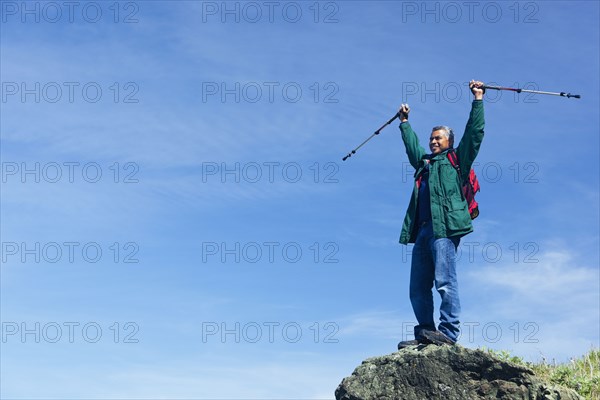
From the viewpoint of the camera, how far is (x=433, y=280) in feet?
39.4

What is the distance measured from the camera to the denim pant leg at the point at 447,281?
11.3 m

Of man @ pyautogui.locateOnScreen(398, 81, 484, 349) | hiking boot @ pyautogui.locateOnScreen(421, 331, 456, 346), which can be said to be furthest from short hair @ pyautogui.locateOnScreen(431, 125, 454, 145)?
hiking boot @ pyautogui.locateOnScreen(421, 331, 456, 346)

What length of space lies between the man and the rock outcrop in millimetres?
352

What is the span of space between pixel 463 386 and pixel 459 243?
2.28 m

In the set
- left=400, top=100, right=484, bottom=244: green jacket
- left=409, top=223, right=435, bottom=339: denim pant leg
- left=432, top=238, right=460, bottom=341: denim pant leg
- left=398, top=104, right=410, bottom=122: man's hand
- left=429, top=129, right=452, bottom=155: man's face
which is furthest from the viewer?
A: left=398, top=104, right=410, bottom=122: man's hand

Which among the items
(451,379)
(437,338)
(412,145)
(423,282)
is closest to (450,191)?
(412,145)

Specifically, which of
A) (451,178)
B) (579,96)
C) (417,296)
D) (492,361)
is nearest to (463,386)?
(492,361)

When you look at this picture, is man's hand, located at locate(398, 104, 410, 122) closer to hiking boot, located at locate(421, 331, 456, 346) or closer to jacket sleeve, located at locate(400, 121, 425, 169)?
jacket sleeve, located at locate(400, 121, 425, 169)

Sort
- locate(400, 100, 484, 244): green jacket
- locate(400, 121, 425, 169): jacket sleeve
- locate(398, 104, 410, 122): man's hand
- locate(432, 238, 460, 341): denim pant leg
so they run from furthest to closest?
locate(398, 104, 410, 122): man's hand, locate(400, 121, 425, 169): jacket sleeve, locate(400, 100, 484, 244): green jacket, locate(432, 238, 460, 341): denim pant leg

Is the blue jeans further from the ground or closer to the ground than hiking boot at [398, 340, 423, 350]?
further from the ground

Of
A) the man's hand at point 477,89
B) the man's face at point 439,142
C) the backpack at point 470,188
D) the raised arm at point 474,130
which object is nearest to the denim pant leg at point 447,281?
the backpack at point 470,188

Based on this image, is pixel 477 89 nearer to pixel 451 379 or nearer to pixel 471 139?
pixel 471 139

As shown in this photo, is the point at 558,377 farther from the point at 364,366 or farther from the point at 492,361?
the point at 364,366

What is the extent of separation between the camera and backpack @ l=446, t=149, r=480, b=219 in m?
11.9
